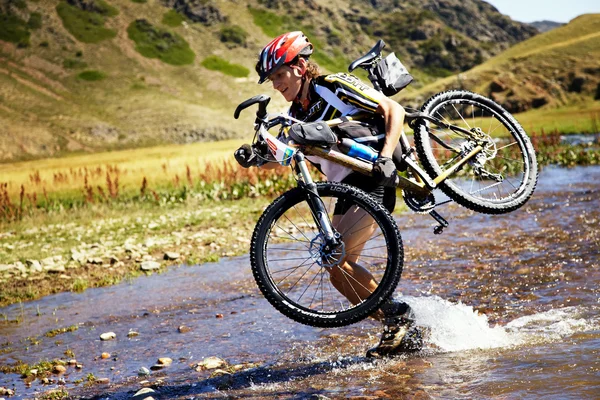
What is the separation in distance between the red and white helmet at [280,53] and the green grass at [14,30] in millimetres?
153277

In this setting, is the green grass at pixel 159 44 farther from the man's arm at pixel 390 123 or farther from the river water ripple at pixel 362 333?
the man's arm at pixel 390 123

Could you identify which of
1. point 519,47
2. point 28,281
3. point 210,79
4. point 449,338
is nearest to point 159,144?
point 210,79

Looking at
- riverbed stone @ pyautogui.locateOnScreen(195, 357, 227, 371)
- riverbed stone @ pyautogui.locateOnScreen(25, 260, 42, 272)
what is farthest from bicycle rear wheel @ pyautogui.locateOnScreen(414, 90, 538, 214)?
riverbed stone @ pyautogui.locateOnScreen(25, 260, 42, 272)

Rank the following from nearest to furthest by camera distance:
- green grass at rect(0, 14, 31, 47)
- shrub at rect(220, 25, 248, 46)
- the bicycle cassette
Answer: the bicycle cassette
green grass at rect(0, 14, 31, 47)
shrub at rect(220, 25, 248, 46)

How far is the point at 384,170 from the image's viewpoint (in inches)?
241

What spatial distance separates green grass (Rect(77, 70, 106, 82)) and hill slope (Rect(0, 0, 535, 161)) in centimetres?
21

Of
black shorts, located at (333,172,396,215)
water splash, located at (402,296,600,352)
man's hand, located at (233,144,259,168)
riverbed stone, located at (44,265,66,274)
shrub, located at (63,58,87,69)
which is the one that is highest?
shrub, located at (63,58,87,69)

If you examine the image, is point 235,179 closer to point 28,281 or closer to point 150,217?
point 150,217

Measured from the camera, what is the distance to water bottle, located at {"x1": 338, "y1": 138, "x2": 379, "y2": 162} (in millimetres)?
6320

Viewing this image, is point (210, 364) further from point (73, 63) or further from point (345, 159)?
point (73, 63)

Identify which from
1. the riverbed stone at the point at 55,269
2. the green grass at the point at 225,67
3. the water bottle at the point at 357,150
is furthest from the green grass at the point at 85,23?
the water bottle at the point at 357,150

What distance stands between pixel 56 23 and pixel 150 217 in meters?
152

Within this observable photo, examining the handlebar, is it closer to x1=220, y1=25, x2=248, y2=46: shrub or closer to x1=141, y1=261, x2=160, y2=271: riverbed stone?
x1=141, y1=261, x2=160, y2=271: riverbed stone

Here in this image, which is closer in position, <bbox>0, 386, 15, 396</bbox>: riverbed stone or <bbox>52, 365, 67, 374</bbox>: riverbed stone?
<bbox>0, 386, 15, 396</bbox>: riverbed stone
